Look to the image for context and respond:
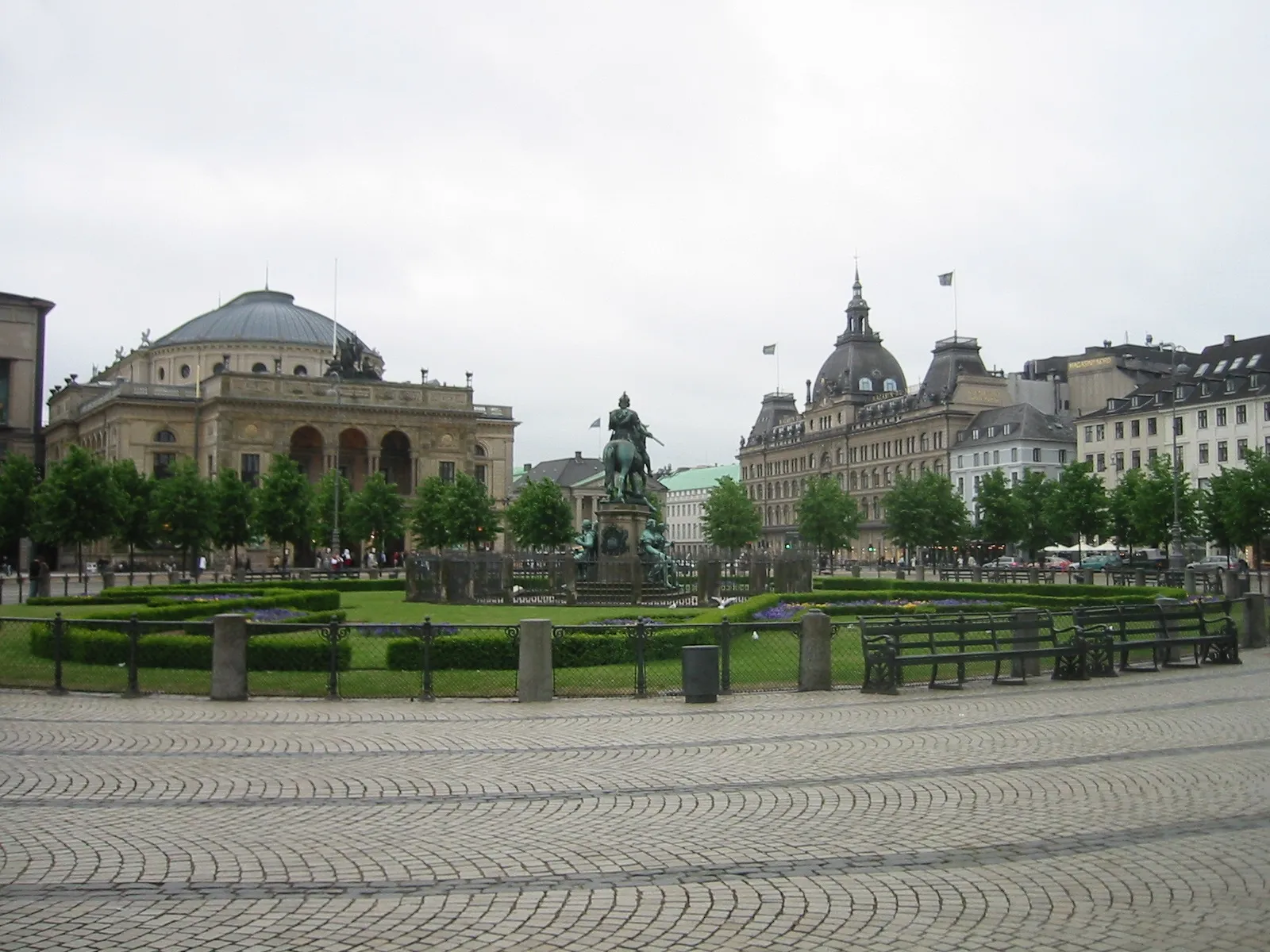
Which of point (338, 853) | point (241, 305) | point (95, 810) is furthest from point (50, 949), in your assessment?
point (241, 305)

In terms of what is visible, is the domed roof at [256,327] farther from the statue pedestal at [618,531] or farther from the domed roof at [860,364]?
the statue pedestal at [618,531]

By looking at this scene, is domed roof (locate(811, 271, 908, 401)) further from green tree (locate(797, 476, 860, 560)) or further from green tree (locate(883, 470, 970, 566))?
green tree (locate(883, 470, 970, 566))

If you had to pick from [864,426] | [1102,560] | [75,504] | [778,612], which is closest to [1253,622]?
[778,612]

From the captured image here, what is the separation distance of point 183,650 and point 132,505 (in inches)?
1969

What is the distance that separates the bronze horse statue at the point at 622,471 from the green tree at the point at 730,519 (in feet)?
222

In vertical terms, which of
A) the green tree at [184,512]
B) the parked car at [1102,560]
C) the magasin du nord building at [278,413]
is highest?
the magasin du nord building at [278,413]

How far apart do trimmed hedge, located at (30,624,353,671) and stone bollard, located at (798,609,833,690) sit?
7105 mm

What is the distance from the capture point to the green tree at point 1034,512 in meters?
86.2

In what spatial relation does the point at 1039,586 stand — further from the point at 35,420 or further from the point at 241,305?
the point at 241,305

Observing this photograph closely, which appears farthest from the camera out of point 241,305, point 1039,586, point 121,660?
point 241,305

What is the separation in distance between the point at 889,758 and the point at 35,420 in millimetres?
87357

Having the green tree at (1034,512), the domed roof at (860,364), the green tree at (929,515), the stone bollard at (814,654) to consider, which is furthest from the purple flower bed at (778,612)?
the domed roof at (860,364)

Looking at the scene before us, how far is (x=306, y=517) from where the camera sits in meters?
77.7

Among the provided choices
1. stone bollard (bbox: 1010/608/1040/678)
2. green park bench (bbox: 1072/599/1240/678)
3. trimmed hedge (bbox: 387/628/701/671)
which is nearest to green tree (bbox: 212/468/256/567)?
trimmed hedge (bbox: 387/628/701/671)
